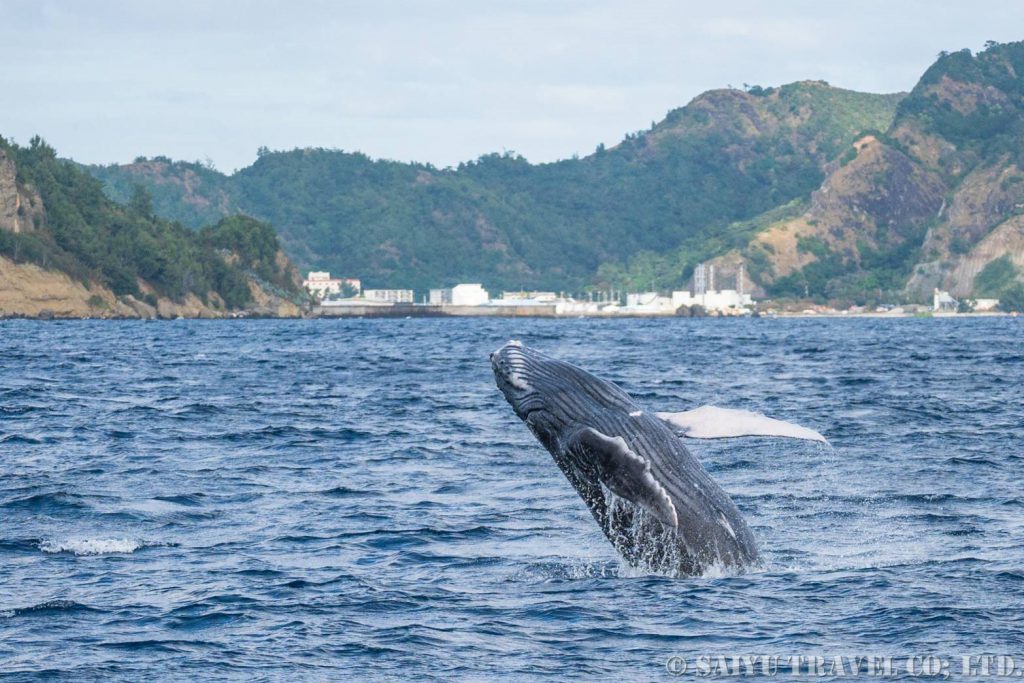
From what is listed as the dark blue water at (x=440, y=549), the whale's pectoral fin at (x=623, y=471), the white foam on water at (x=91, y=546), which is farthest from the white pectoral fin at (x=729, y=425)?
the white foam on water at (x=91, y=546)

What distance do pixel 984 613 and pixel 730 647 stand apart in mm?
2441

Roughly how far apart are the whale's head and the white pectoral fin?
0.54m

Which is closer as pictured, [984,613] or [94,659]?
[94,659]

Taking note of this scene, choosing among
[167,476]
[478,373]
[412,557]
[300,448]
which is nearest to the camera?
[412,557]

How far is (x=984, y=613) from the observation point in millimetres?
11508

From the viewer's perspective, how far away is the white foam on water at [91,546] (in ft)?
48.1

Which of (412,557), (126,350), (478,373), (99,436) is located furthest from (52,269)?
(412,557)

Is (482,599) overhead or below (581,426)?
below

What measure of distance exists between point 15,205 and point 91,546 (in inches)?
6502

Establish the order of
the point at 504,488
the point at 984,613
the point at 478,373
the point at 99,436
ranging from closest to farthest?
1. the point at 984,613
2. the point at 504,488
3. the point at 99,436
4. the point at 478,373

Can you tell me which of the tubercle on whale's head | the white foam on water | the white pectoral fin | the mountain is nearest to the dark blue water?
the white foam on water

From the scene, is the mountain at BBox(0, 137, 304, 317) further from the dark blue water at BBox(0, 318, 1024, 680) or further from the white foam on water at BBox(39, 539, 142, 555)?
the white foam on water at BBox(39, 539, 142, 555)

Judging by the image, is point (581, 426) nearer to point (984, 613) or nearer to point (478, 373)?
point (984, 613)

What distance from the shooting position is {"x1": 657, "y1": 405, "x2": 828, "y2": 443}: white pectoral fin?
958 cm
